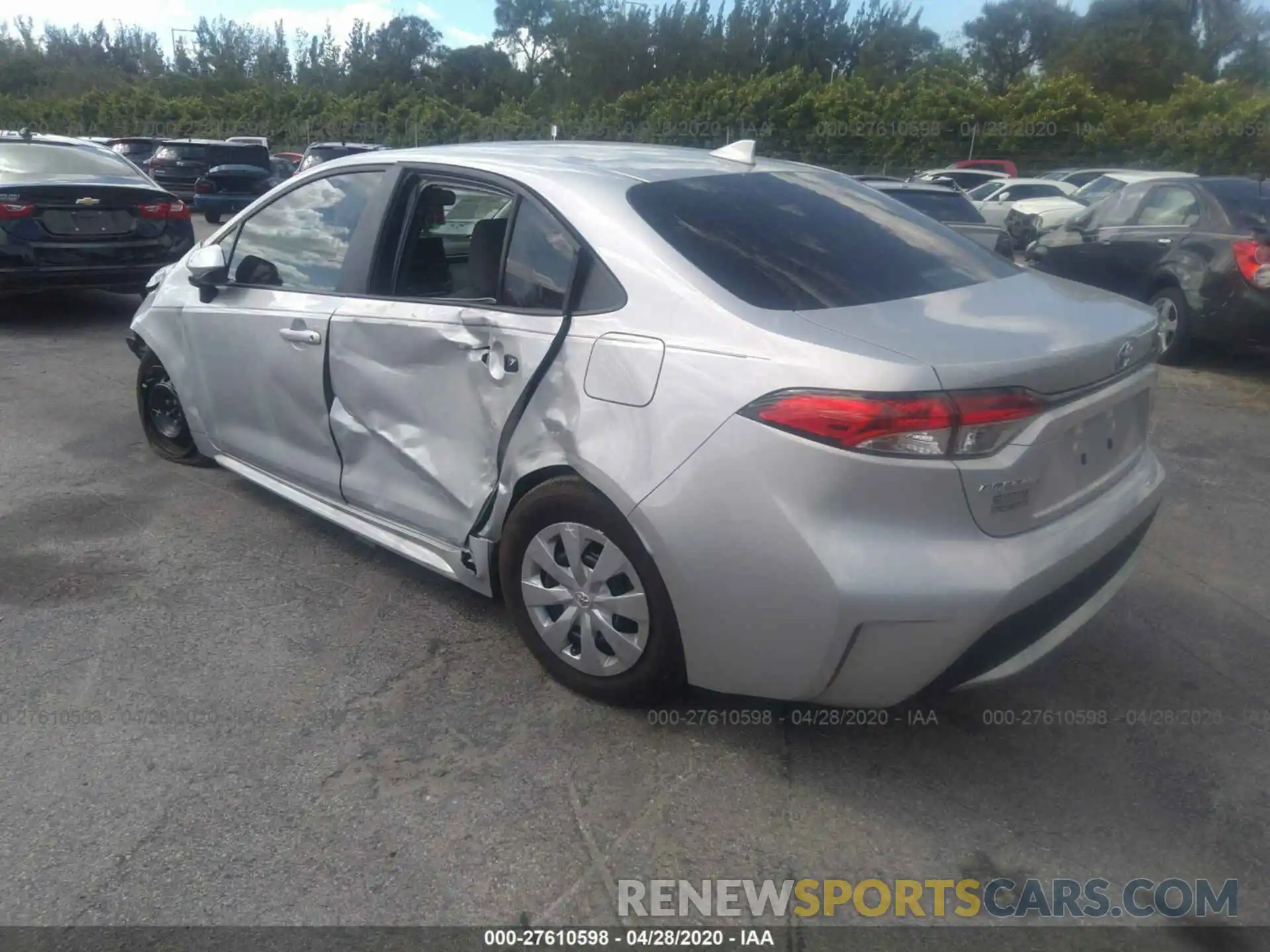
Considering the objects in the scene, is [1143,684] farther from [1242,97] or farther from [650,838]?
[1242,97]

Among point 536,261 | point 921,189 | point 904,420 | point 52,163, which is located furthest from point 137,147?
point 904,420

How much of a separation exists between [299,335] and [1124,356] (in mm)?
2850

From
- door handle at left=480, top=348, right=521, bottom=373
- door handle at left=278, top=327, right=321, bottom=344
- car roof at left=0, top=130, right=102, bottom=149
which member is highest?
door handle at left=480, top=348, right=521, bottom=373

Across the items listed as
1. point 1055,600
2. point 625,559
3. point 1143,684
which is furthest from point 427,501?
point 1143,684

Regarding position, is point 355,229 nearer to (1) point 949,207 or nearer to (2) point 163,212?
(2) point 163,212

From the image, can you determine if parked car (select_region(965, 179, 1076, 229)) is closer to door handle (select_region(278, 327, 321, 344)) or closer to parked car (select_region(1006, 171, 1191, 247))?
parked car (select_region(1006, 171, 1191, 247))

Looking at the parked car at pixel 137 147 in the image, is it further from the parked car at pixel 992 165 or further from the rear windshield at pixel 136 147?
the parked car at pixel 992 165

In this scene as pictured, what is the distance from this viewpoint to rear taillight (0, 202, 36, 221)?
8.34 m

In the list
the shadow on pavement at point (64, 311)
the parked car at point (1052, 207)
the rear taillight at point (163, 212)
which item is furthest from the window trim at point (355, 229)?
the parked car at point (1052, 207)

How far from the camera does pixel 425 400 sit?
368cm

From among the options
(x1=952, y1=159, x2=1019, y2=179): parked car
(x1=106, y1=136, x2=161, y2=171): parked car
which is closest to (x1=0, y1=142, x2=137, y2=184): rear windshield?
(x1=106, y1=136, x2=161, y2=171): parked car

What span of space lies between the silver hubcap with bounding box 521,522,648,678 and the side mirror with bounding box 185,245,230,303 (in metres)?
2.15

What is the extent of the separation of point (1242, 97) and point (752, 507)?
3546 centimetres

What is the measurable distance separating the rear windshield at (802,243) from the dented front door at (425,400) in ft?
1.72
